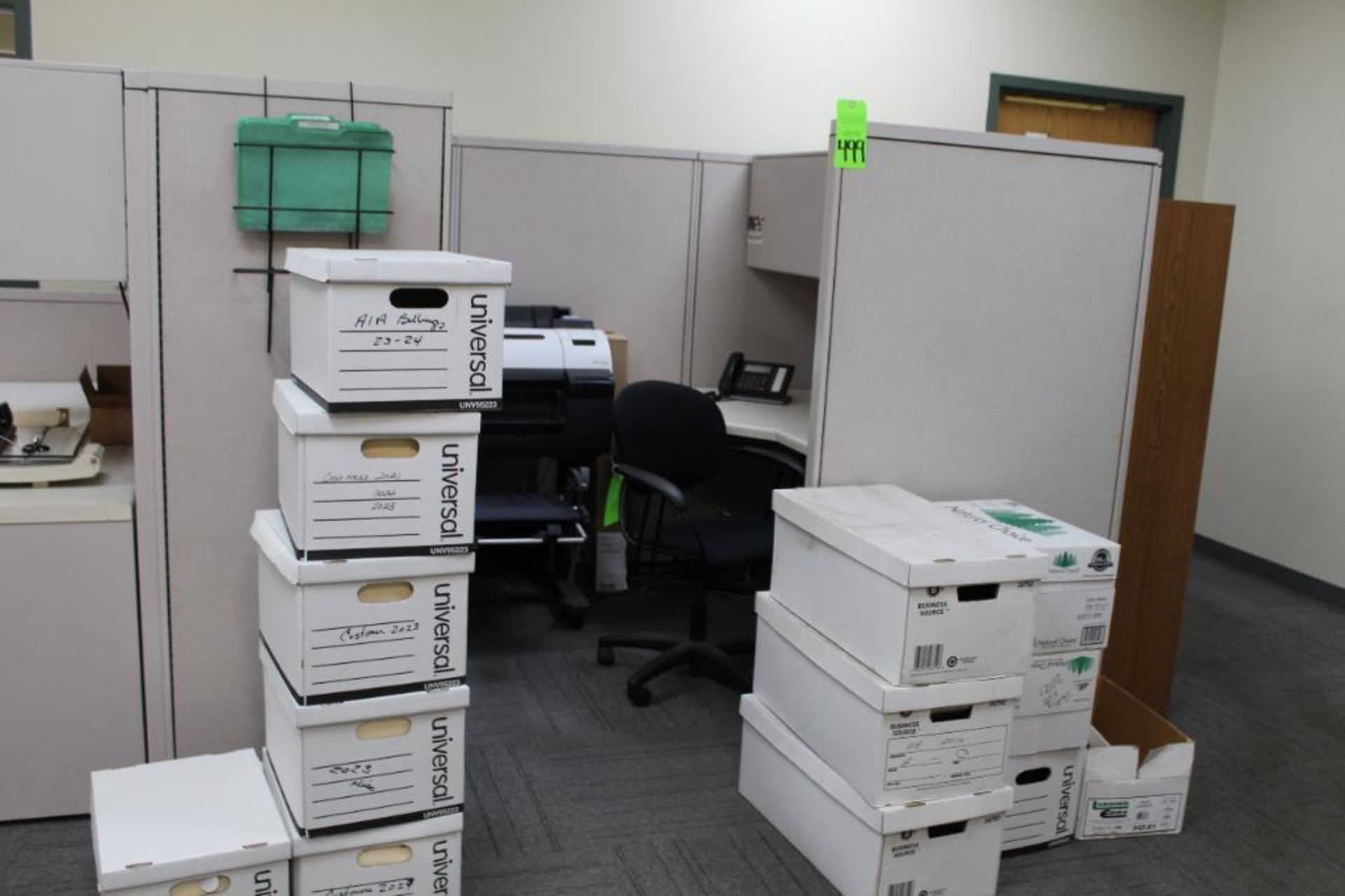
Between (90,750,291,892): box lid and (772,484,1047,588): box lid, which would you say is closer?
(90,750,291,892): box lid

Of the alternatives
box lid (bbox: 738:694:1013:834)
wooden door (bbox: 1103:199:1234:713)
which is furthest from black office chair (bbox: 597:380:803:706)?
wooden door (bbox: 1103:199:1234:713)

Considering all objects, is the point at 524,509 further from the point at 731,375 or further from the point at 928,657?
the point at 928,657

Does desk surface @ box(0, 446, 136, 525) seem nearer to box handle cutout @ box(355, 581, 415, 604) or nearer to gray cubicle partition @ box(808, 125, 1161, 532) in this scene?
box handle cutout @ box(355, 581, 415, 604)

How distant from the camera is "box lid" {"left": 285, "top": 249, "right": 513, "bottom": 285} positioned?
5.77 feet

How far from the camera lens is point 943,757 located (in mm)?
2102

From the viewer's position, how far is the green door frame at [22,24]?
3665 mm

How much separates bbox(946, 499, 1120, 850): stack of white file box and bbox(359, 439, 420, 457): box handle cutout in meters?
1.09

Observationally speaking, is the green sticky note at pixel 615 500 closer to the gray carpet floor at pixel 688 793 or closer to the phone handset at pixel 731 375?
the gray carpet floor at pixel 688 793

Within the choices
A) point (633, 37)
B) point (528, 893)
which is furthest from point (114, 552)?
point (633, 37)

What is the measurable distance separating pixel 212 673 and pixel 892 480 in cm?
142

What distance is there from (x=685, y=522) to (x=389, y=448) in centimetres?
119

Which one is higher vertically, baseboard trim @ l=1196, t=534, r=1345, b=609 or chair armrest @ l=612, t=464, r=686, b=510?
chair armrest @ l=612, t=464, r=686, b=510

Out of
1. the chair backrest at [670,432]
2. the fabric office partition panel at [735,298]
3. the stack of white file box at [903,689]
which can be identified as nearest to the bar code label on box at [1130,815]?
the stack of white file box at [903,689]

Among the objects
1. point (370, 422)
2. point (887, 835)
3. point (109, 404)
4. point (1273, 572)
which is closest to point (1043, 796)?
point (887, 835)
